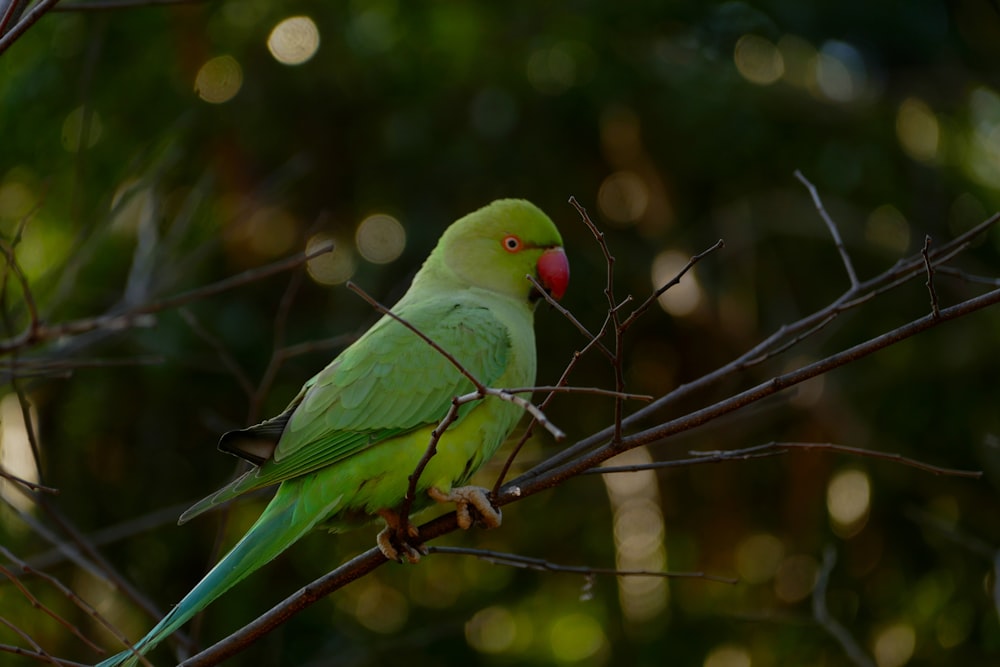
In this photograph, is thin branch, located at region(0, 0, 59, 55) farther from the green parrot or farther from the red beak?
the red beak

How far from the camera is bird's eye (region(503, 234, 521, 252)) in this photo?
370cm

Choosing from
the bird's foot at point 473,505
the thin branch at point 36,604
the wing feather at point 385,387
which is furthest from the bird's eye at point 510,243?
the thin branch at point 36,604

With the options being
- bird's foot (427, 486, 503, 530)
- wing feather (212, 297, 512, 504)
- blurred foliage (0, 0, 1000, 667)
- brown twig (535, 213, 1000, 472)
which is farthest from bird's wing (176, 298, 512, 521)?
blurred foliage (0, 0, 1000, 667)

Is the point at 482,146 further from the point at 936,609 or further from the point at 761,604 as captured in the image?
the point at 936,609

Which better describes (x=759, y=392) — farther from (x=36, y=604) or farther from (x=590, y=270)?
(x=590, y=270)

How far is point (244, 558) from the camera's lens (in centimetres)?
251

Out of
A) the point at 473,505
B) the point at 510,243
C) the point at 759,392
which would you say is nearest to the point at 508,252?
the point at 510,243

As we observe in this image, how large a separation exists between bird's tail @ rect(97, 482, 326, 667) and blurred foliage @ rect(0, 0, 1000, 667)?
1561mm

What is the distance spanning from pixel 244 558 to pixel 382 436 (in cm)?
55

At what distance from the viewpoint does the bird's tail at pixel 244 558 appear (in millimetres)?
2268

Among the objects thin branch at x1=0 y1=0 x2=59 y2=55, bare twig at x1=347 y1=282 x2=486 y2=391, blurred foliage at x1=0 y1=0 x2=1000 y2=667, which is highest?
thin branch at x1=0 y1=0 x2=59 y2=55

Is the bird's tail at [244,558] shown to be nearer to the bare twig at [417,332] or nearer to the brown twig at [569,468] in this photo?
the brown twig at [569,468]

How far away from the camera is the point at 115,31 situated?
437 cm

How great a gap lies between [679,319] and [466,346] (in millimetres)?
2694
